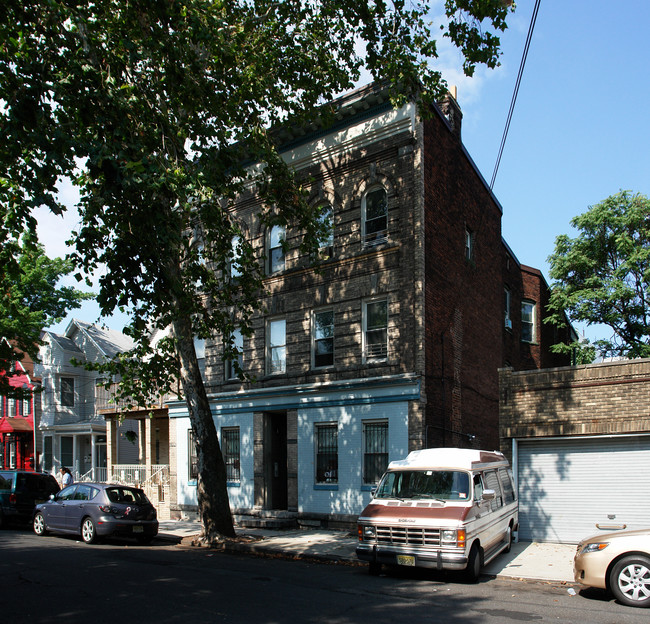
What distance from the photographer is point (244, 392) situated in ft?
67.1

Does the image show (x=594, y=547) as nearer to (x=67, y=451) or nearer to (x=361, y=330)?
(x=361, y=330)

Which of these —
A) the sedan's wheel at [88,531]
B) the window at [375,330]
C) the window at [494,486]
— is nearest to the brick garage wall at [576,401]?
the window at [494,486]

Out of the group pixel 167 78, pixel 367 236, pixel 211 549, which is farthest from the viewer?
pixel 367 236

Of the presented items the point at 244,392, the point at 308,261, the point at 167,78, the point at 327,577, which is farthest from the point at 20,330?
the point at 327,577

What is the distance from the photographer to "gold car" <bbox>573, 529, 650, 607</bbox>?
902 cm

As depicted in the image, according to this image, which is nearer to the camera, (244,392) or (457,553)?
(457,553)

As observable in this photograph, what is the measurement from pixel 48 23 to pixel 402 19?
732cm

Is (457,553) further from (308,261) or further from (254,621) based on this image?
(308,261)

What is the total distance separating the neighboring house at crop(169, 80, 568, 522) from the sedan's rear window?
4159 millimetres

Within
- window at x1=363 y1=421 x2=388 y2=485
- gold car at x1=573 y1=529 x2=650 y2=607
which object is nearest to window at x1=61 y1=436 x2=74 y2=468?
window at x1=363 y1=421 x2=388 y2=485

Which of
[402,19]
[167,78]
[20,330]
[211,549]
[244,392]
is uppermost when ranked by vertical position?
[402,19]

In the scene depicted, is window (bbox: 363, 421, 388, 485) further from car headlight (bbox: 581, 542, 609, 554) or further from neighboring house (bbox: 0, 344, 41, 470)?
neighboring house (bbox: 0, 344, 41, 470)

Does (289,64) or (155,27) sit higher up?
(289,64)

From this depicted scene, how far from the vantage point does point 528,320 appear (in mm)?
28922
